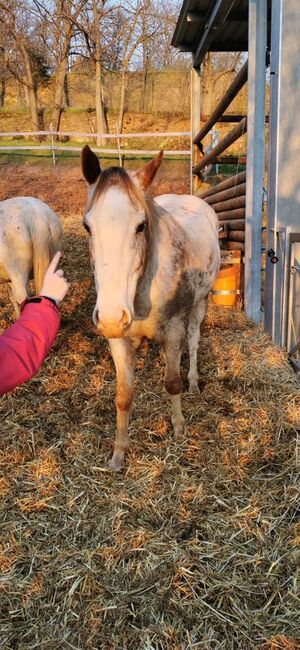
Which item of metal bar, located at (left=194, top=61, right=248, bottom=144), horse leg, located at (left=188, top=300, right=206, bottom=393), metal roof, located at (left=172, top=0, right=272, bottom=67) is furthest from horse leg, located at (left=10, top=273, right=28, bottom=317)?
metal roof, located at (left=172, top=0, right=272, bottom=67)

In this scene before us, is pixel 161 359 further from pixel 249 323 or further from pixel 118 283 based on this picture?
pixel 118 283

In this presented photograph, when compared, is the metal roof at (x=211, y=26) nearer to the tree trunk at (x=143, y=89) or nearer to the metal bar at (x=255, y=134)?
the metal bar at (x=255, y=134)

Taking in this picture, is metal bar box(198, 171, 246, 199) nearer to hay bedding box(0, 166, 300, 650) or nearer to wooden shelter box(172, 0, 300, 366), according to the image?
wooden shelter box(172, 0, 300, 366)

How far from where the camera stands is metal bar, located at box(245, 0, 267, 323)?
484 centimetres

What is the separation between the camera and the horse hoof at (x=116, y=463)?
8.87 feet

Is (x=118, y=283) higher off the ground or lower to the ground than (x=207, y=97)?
lower

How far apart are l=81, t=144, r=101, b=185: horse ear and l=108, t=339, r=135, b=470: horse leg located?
928 millimetres

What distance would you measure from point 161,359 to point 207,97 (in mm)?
10204

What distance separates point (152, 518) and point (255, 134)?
4085 millimetres

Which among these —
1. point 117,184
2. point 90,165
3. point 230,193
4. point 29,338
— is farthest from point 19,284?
point 230,193

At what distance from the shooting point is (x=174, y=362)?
2.89 metres

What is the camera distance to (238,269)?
5.87m

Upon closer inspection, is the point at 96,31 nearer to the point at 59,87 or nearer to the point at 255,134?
the point at 59,87

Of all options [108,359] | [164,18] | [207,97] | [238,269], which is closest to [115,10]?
[164,18]
